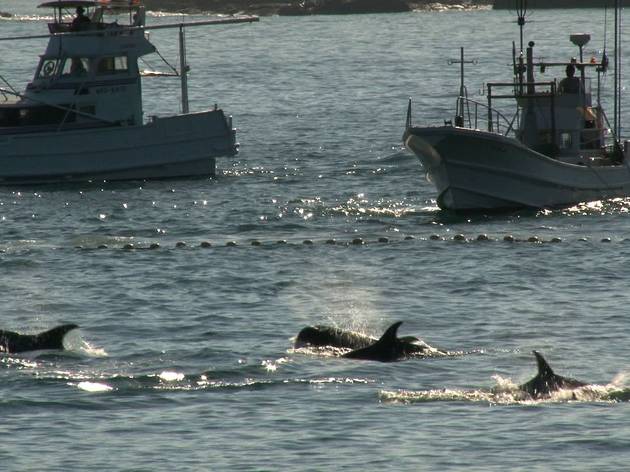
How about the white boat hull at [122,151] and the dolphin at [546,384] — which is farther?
the white boat hull at [122,151]

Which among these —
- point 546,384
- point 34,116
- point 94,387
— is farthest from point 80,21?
point 546,384

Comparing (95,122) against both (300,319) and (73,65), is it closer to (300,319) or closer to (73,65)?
(73,65)

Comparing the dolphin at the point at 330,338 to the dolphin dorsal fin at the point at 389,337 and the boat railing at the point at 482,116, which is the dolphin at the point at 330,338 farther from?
the boat railing at the point at 482,116

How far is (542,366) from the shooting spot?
24984 mm

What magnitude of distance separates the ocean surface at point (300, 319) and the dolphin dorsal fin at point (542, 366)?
1.33ft

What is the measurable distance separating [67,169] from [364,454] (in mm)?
34497

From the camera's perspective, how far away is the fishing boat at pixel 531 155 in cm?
4584

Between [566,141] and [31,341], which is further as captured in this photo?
[566,141]

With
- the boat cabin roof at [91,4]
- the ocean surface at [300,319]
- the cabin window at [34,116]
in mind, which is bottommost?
the ocean surface at [300,319]

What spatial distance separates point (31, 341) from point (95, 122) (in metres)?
28.4

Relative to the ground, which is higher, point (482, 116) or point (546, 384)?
point (546, 384)

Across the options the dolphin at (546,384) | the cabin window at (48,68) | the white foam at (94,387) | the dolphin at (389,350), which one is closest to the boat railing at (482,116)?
the cabin window at (48,68)

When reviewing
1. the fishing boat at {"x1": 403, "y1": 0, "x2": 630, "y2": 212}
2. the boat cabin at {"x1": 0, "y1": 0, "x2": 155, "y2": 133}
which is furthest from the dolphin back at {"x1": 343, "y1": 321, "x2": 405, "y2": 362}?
the boat cabin at {"x1": 0, "y1": 0, "x2": 155, "y2": 133}

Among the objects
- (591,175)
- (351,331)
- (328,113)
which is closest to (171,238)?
(591,175)
